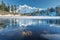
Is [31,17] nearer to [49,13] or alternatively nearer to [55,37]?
[49,13]

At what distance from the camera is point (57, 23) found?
4.75 ft

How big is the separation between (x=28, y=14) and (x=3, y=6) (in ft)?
1.11

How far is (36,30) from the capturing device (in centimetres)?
146

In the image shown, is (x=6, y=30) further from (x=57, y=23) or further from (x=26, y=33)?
(x=57, y=23)

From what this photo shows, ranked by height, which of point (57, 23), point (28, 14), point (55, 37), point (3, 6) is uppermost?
point (3, 6)

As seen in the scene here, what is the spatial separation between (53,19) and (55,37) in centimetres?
23

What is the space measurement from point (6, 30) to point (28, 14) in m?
0.34

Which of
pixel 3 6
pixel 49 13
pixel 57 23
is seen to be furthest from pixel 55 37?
pixel 3 6

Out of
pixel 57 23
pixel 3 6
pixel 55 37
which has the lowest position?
pixel 55 37

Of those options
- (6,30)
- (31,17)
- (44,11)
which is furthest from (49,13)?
(6,30)

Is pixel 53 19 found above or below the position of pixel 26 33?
above

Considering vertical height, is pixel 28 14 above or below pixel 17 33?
above

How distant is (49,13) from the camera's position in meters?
1.46

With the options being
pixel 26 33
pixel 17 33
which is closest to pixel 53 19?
pixel 26 33
